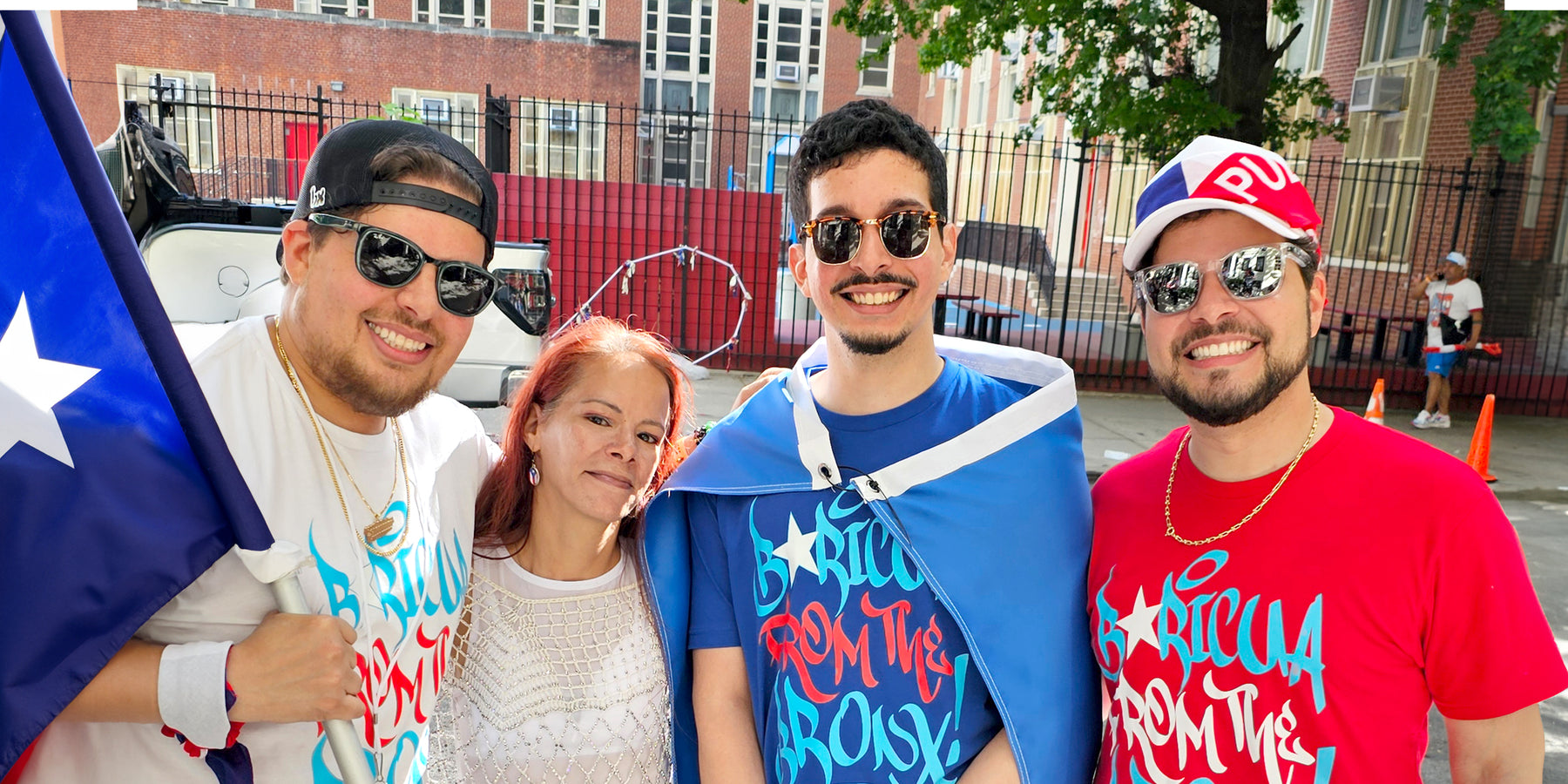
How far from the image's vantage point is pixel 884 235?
2168 millimetres

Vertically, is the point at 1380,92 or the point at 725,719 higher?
the point at 1380,92

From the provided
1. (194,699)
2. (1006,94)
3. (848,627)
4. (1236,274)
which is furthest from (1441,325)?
(1006,94)

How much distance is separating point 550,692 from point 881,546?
0.82 meters

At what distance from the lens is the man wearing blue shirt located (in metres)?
2.07

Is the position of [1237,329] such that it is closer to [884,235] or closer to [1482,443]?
[884,235]

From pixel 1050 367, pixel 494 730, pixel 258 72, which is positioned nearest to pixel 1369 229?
pixel 1050 367

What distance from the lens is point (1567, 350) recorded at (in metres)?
14.8

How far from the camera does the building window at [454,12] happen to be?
31888 millimetres

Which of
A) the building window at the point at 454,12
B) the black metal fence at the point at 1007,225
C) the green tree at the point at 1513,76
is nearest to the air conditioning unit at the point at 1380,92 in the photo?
the black metal fence at the point at 1007,225

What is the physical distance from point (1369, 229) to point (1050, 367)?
650 inches

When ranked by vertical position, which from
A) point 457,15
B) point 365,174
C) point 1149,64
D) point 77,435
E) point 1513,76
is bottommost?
point 77,435

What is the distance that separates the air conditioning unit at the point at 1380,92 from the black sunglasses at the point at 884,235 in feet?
58.6

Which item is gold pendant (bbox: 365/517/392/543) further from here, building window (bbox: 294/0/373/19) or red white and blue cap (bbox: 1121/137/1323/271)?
building window (bbox: 294/0/373/19)

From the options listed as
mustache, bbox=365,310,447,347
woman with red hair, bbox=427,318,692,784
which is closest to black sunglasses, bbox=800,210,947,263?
woman with red hair, bbox=427,318,692,784
